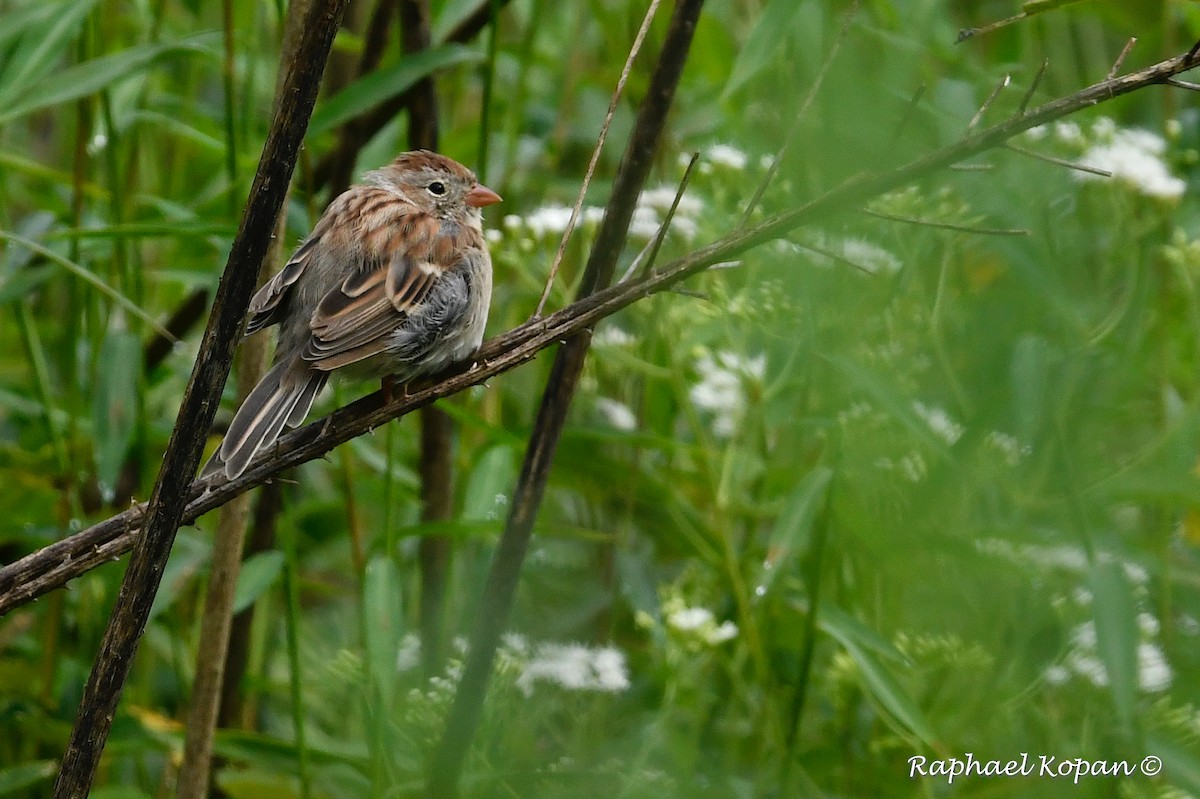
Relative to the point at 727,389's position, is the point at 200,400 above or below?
below

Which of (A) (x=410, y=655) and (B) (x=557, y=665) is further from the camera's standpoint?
(A) (x=410, y=655)

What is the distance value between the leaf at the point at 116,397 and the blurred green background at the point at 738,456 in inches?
0.5

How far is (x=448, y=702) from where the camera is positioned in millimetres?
2908

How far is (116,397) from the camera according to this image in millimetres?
3197

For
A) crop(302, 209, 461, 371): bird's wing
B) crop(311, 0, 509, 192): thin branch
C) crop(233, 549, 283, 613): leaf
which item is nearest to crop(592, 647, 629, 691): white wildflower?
crop(233, 549, 283, 613): leaf

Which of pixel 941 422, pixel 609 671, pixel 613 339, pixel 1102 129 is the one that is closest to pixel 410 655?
pixel 609 671

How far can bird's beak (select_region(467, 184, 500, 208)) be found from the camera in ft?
12.0

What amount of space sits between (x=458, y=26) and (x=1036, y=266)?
1892mm

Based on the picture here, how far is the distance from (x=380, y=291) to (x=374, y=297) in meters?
0.03

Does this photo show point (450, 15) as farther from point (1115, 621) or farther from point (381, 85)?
point (1115, 621)

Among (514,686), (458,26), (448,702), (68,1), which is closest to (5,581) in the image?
(448,702)

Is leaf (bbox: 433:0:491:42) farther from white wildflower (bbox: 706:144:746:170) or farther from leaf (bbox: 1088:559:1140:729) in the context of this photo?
leaf (bbox: 1088:559:1140:729)

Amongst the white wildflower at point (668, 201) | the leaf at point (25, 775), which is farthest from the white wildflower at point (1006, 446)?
the leaf at point (25, 775)

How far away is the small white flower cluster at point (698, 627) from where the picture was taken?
2.99 m
